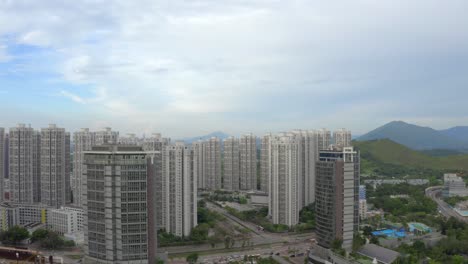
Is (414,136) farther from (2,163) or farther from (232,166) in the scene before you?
(2,163)

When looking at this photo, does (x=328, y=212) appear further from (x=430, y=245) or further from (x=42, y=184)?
Result: (x=42, y=184)

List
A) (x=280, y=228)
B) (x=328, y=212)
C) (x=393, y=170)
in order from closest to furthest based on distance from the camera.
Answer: (x=328, y=212) < (x=280, y=228) < (x=393, y=170)

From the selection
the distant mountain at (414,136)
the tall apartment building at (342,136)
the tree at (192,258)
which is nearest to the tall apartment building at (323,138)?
the tall apartment building at (342,136)

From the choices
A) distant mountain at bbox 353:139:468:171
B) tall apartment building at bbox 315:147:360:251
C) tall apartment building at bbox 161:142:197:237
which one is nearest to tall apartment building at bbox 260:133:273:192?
tall apartment building at bbox 161:142:197:237

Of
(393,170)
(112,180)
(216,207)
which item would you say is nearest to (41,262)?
(112,180)

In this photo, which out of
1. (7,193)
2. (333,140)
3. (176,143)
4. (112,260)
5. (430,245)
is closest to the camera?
(112,260)

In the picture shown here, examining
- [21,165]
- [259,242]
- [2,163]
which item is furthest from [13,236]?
[259,242]
